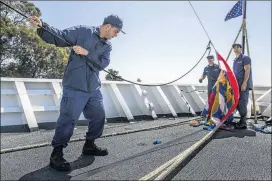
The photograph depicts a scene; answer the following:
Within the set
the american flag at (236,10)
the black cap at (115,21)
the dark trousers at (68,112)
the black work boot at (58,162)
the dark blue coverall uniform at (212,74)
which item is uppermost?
the american flag at (236,10)

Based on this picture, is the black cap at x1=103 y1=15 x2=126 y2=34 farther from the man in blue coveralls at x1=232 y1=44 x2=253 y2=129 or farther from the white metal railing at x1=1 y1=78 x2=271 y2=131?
the man in blue coveralls at x1=232 y1=44 x2=253 y2=129

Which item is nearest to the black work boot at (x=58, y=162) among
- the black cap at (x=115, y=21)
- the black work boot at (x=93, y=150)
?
the black work boot at (x=93, y=150)

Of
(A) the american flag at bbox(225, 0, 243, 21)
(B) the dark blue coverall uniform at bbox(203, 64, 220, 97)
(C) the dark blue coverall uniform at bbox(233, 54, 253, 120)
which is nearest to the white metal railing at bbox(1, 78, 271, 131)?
(B) the dark blue coverall uniform at bbox(203, 64, 220, 97)

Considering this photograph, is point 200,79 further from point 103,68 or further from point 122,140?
point 103,68

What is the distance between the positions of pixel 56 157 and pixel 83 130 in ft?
5.22

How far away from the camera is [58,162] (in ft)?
7.25

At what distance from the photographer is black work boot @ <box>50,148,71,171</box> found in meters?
2.18

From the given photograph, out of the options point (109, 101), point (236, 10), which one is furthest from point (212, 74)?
point (109, 101)

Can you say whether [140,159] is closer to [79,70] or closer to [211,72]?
[79,70]

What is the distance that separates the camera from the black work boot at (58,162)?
7.14 ft

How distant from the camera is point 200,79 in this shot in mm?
5969

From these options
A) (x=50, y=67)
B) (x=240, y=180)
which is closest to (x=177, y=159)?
(x=240, y=180)

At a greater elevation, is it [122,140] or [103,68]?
[103,68]

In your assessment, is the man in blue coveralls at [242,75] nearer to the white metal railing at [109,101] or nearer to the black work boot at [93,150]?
the white metal railing at [109,101]
